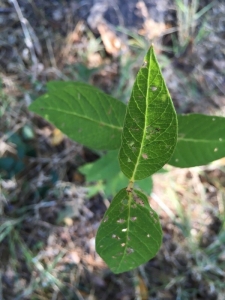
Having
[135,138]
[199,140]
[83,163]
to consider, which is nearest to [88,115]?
[199,140]

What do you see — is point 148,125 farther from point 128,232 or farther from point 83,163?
point 83,163

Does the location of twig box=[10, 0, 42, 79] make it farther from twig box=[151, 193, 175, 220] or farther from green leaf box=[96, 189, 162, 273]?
green leaf box=[96, 189, 162, 273]

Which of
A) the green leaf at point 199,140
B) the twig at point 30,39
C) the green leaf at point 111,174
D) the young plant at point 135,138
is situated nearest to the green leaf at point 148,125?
the young plant at point 135,138

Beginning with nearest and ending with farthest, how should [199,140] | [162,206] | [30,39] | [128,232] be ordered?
1. [128,232]
2. [199,140]
3. [162,206]
4. [30,39]

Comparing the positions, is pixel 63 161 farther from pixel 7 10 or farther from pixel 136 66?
pixel 7 10

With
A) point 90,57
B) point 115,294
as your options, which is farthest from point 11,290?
point 90,57

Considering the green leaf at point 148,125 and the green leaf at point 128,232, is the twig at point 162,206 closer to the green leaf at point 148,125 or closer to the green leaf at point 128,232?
the green leaf at point 128,232
